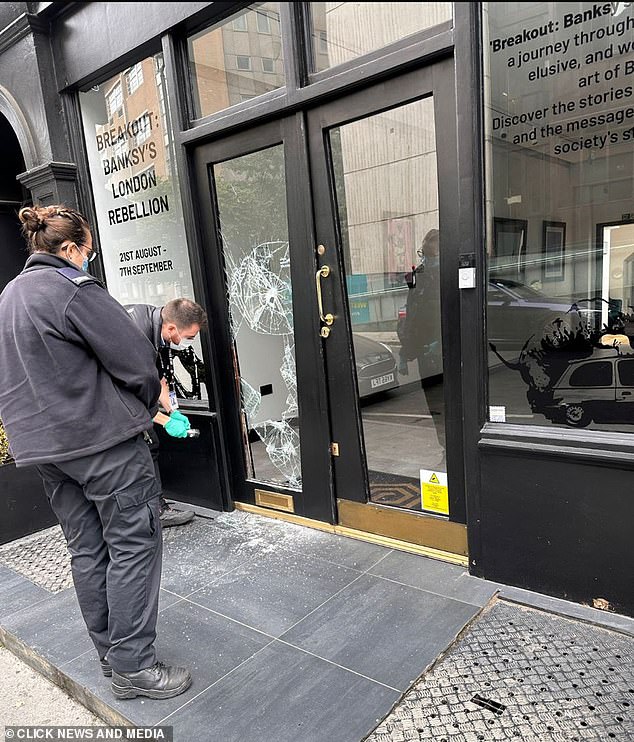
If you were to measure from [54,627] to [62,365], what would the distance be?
A: 1.57 m

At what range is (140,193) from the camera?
411cm

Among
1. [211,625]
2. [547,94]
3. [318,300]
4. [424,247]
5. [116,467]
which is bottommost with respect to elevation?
[211,625]

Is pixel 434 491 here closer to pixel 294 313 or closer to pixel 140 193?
pixel 294 313

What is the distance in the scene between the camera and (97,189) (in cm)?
436

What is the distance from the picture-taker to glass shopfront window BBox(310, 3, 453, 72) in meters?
2.54

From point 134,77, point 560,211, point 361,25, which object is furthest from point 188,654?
point 134,77

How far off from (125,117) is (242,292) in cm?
166

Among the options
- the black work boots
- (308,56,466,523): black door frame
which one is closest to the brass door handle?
(308,56,466,523): black door frame

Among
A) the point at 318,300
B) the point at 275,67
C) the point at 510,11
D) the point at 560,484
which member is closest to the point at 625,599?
the point at 560,484

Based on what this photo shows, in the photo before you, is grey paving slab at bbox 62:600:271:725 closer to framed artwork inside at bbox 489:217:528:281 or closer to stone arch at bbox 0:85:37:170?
framed artwork inside at bbox 489:217:528:281

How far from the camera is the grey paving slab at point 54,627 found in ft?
8.46

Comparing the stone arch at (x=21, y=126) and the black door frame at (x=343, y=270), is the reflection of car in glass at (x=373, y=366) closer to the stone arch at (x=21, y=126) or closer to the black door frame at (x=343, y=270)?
the black door frame at (x=343, y=270)

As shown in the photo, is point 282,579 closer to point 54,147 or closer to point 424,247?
point 424,247

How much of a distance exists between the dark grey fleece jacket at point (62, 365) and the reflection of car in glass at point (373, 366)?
4.75ft
